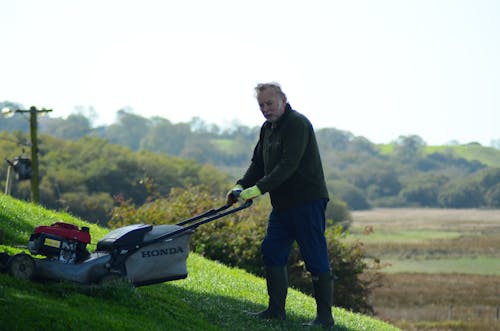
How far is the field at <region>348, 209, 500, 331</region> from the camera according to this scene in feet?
120

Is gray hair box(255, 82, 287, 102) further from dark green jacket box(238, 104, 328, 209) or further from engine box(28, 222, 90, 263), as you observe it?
engine box(28, 222, 90, 263)

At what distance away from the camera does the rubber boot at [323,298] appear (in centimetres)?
959

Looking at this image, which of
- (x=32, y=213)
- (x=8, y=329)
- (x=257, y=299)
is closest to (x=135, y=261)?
(x=8, y=329)

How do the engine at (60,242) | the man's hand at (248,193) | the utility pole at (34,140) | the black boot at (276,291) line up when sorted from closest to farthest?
the engine at (60,242) → the man's hand at (248,193) → the black boot at (276,291) → the utility pole at (34,140)

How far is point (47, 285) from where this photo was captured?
8.64 metres

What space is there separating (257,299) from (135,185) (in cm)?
7505

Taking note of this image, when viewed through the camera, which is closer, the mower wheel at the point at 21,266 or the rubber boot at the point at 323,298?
the mower wheel at the point at 21,266

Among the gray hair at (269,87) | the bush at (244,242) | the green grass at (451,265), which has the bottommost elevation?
the green grass at (451,265)

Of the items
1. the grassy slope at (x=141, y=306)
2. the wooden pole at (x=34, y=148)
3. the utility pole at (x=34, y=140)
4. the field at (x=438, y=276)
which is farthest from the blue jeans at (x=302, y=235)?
the wooden pole at (x=34, y=148)

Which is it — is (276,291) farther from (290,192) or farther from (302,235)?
(290,192)

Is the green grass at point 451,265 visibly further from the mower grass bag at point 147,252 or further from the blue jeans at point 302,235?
the mower grass bag at point 147,252

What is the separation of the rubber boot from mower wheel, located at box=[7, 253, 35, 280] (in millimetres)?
2808

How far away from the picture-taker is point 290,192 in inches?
373

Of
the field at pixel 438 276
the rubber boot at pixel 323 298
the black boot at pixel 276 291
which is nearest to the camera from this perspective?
the rubber boot at pixel 323 298
